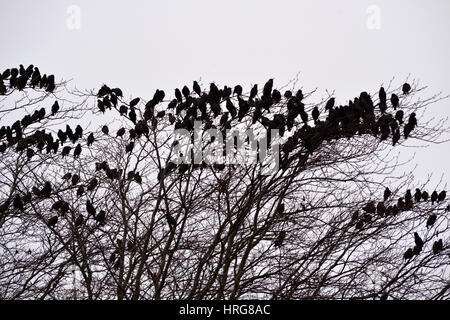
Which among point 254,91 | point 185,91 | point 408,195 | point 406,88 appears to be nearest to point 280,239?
point 408,195

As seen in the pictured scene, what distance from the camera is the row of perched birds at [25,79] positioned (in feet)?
19.6

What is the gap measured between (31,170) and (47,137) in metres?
0.40

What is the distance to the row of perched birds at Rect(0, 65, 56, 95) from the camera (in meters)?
5.99

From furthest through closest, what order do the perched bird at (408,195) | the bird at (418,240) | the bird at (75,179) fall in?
the bird at (75,179) → the perched bird at (408,195) → the bird at (418,240)

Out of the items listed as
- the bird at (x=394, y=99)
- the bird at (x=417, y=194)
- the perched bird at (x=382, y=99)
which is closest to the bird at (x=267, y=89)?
the perched bird at (x=382, y=99)

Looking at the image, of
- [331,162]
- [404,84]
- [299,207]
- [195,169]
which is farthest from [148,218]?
[404,84]

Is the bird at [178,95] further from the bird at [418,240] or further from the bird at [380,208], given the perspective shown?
the bird at [418,240]

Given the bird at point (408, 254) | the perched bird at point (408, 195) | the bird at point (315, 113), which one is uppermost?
the bird at point (315, 113)

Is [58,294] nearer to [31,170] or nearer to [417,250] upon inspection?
[31,170]

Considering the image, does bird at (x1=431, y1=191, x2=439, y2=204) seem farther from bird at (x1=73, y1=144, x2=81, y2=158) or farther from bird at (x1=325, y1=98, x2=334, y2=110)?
bird at (x1=73, y1=144, x2=81, y2=158)

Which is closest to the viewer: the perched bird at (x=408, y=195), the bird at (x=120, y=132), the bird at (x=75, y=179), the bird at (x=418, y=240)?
the bird at (x=418, y=240)

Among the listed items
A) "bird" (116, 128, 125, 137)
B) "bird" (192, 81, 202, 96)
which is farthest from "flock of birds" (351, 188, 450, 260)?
"bird" (116, 128, 125, 137)

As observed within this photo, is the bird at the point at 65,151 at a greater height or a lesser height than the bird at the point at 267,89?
lesser

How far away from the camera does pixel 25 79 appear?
6.01 metres
